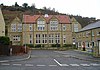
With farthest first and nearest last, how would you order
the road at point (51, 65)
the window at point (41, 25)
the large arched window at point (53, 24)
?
the large arched window at point (53, 24)
the window at point (41, 25)
the road at point (51, 65)

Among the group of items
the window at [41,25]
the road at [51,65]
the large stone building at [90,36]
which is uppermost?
the window at [41,25]

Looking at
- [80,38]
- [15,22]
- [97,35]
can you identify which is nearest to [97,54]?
[97,35]

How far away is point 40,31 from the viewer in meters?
81.5

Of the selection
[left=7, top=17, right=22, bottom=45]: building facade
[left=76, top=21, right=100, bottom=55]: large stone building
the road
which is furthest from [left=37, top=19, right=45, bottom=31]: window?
the road

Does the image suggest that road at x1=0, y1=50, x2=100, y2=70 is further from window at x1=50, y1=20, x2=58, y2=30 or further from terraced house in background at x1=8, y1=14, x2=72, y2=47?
window at x1=50, y1=20, x2=58, y2=30

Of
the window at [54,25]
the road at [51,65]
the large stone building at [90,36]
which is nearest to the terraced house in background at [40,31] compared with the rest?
the window at [54,25]

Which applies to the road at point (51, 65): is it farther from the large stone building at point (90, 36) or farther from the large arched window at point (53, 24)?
the large arched window at point (53, 24)

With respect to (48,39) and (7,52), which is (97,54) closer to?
(7,52)

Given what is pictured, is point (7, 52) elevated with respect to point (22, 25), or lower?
lower

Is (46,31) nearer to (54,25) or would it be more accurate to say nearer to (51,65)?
(54,25)

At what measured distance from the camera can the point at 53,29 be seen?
270 feet

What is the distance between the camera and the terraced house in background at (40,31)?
265 ft

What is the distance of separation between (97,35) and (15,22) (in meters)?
37.1

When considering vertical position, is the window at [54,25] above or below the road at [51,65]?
above
